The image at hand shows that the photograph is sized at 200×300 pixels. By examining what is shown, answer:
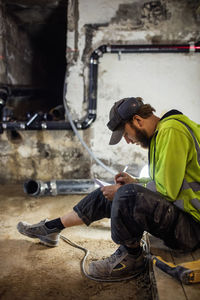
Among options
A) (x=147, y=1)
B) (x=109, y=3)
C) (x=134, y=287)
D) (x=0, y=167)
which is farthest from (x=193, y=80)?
(x=0, y=167)

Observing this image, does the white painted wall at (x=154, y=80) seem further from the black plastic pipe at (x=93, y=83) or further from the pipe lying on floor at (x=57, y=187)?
the pipe lying on floor at (x=57, y=187)

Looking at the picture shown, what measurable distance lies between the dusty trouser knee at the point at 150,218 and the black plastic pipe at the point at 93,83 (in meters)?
1.91

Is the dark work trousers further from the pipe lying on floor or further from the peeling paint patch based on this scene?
the peeling paint patch

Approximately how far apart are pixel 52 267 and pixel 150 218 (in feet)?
2.51

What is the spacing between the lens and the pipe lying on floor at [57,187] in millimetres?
2928

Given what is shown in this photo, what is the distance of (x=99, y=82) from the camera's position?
322cm

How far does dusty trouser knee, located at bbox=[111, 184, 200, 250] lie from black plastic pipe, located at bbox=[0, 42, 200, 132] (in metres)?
1.91

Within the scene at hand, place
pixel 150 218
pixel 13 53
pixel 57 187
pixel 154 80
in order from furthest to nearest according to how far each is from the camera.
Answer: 1. pixel 13 53
2. pixel 154 80
3. pixel 57 187
4. pixel 150 218

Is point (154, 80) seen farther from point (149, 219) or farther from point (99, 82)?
point (149, 219)

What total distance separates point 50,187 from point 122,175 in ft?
4.63

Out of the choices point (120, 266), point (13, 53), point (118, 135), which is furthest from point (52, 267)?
point (13, 53)

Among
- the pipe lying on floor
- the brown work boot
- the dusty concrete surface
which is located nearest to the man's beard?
the brown work boot

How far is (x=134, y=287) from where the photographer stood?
1.50 meters

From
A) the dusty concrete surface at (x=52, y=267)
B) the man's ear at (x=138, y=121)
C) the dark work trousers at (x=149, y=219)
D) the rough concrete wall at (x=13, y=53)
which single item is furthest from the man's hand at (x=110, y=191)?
the rough concrete wall at (x=13, y=53)
